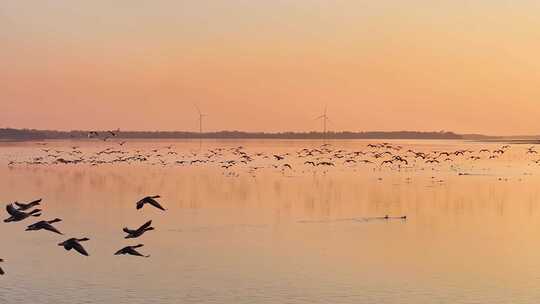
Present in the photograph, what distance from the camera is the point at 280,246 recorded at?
25.4m

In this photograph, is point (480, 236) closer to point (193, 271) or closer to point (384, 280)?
point (384, 280)

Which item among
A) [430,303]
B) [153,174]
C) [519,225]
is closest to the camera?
[430,303]

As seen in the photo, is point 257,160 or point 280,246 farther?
point 257,160

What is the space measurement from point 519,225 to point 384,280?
12.4 m

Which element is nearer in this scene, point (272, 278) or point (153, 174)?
point (272, 278)

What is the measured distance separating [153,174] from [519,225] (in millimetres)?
33441

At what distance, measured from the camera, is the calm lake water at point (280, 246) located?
19312 mm

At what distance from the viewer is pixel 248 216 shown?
3303 centimetres

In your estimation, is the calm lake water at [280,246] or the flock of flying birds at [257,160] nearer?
the calm lake water at [280,246]

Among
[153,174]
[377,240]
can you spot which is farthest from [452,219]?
[153,174]

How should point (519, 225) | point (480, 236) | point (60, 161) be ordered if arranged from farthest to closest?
point (60, 161) < point (519, 225) < point (480, 236)

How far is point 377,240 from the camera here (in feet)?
88.5

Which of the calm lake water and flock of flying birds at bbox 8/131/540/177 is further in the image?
flock of flying birds at bbox 8/131/540/177

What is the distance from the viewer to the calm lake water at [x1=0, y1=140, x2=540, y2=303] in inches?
760
